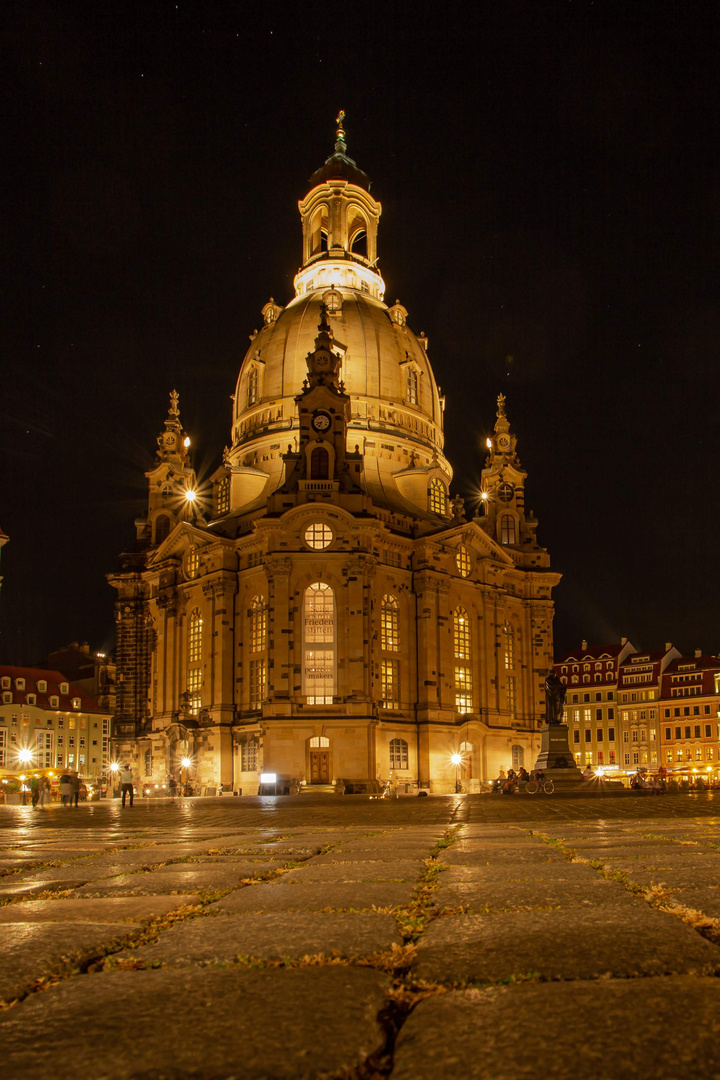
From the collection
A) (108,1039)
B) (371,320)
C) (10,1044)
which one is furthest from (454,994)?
(371,320)

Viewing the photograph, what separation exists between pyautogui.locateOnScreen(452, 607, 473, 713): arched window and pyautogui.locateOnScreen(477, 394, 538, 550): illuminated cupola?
12.5 m

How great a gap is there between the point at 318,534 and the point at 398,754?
49.2 ft

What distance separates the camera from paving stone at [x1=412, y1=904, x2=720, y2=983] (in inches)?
133

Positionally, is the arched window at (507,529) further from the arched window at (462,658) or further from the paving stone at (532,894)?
the paving stone at (532,894)

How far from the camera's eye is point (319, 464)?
6700 cm

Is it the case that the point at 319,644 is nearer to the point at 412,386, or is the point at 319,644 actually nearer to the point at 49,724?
the point at 412,386

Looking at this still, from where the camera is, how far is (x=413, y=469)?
75125 mm

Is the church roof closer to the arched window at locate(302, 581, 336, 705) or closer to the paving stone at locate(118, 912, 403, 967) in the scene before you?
the arched window at locate(302, 581, 336, 705)

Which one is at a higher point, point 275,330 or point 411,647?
point 275,330

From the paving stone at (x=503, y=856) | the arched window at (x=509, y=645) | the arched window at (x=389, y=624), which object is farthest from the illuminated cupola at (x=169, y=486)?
the paving stone at (x=503, y=856)

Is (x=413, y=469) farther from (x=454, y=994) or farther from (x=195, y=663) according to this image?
(x=454, y=994)

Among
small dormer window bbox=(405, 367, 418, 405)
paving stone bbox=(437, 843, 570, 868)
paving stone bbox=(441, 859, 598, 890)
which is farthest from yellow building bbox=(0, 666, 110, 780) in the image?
paving stone bbox=(441, 859, 598, 890)

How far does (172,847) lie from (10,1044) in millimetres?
8943

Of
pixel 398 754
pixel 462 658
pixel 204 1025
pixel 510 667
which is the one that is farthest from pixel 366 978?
pixel 510 667
